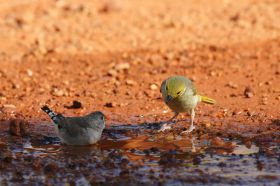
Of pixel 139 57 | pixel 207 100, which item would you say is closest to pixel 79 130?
pixel 207 100

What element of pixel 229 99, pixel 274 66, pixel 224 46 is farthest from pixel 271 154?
pixel 224 46

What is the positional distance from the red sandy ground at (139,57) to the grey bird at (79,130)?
3.87 ft

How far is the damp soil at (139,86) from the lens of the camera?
821 centimetres

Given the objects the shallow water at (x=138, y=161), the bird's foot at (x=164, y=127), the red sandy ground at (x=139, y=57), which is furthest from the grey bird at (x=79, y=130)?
the red sandy ground at (x=139, y=57)

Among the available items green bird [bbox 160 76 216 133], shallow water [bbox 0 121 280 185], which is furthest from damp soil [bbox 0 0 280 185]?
green bird [bbox 160 76 216 133]

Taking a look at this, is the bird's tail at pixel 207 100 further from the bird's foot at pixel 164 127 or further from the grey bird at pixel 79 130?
the grey bird at pixel 79 130

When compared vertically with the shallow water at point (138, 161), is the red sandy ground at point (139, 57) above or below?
above

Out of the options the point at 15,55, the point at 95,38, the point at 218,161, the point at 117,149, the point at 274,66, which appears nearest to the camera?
the point at 218,161

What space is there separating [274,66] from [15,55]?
4627 millimetres

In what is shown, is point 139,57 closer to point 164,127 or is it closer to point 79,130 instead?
point 164,127

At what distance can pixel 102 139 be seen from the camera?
9516 millimetres

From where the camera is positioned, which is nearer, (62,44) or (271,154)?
(271,154)

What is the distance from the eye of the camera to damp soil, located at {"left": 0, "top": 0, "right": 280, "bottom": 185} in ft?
26.9

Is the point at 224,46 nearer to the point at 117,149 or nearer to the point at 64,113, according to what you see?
the point at 64,113
